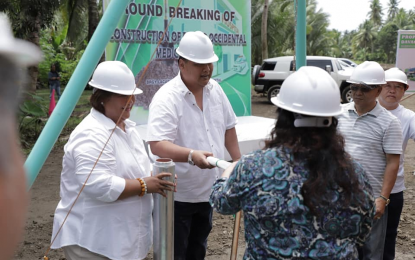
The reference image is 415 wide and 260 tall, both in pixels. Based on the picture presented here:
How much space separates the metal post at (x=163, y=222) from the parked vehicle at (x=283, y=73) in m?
14.2

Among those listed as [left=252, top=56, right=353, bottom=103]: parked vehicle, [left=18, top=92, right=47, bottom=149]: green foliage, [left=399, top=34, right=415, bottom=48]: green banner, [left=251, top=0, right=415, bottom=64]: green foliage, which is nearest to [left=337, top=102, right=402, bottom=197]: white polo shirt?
[left=399, top=34, right=415, bottom=48]: green banner

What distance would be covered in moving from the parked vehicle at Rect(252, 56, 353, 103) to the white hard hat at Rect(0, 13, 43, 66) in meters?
15.8

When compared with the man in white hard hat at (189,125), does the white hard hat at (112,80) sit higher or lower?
higher

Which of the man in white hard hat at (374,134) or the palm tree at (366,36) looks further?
the palm tree at (366,36)

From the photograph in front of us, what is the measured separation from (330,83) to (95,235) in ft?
4.61

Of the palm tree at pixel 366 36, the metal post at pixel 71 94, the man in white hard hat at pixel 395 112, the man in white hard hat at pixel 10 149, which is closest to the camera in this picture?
the man in white hard hat at pixel 10 149

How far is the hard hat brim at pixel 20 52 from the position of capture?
63 cm

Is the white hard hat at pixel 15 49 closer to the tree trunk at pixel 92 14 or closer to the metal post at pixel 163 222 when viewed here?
the metal post at pixel 163 222

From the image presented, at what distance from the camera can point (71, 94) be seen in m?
2.32

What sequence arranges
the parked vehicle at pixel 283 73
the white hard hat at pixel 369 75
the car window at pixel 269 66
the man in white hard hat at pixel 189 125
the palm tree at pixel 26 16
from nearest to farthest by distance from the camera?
the man in white hard hat at pixel 189 125
the white hard hat at pixel 369 75
the palm tree at pixel 26 16
the parked vehicle at pixel 283 73
the car window at pixel 269 66

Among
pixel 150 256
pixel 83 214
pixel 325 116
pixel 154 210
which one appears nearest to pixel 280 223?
pixel 325 116

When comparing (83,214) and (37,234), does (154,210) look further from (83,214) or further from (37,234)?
(37,234)

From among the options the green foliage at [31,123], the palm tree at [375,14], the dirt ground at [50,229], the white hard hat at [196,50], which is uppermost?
the palm tree at [375,14]

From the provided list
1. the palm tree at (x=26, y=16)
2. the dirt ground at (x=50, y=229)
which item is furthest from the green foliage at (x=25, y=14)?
the dirt ground at (x=50, y=229)
